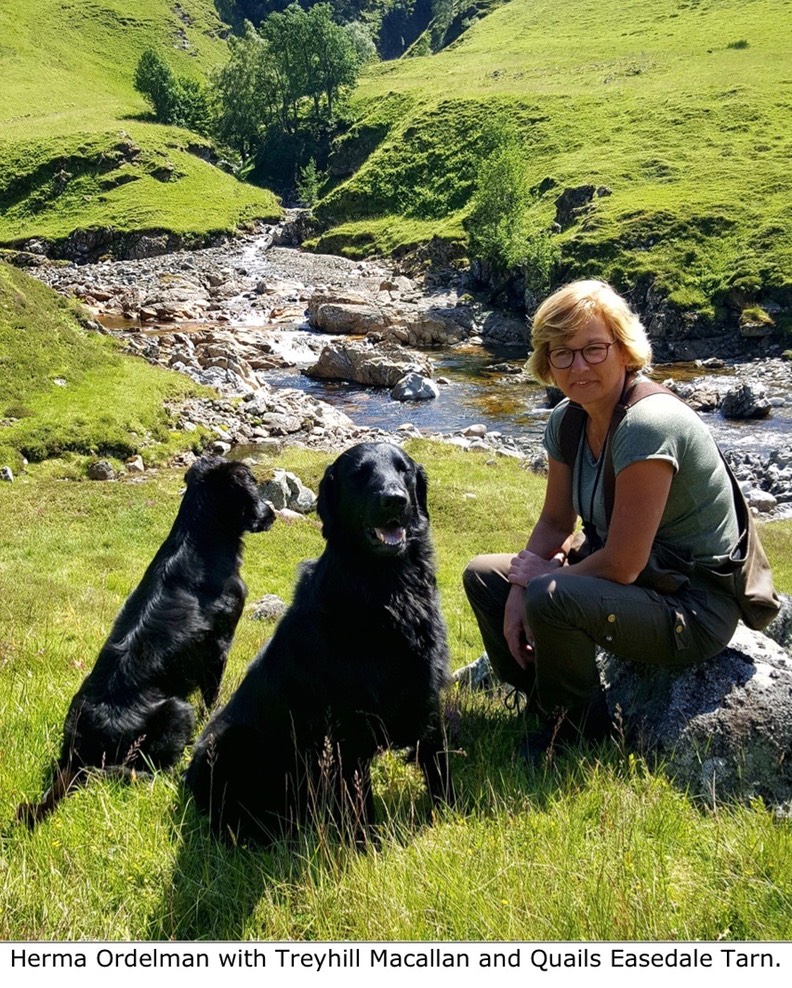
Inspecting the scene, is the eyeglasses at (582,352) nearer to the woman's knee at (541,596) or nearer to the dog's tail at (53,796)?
the woman's knee at (541,596)

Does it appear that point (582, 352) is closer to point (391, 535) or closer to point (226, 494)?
point (391, 535)

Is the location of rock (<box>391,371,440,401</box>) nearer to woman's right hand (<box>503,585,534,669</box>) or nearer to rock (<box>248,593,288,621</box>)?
rock (<box>248,593,288,621</box>)

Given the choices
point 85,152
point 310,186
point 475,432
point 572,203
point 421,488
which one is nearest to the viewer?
point 421,488

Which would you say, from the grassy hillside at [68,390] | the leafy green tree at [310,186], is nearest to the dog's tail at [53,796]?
the grassy hillside at [68,390]

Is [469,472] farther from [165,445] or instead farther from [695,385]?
[695,385]

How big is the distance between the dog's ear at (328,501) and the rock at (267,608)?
17.3 feet

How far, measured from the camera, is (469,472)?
19391 mm

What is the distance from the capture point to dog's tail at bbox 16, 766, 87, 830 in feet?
12.2

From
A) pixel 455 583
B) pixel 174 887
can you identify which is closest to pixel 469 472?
pixel 455 583

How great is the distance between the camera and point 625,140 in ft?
211

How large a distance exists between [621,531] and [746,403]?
26170mm

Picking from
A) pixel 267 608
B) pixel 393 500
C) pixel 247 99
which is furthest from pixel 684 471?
pixel 247 99

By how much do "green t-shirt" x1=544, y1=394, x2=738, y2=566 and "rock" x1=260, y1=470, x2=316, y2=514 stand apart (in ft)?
38.6

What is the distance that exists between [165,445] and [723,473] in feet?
57.4
